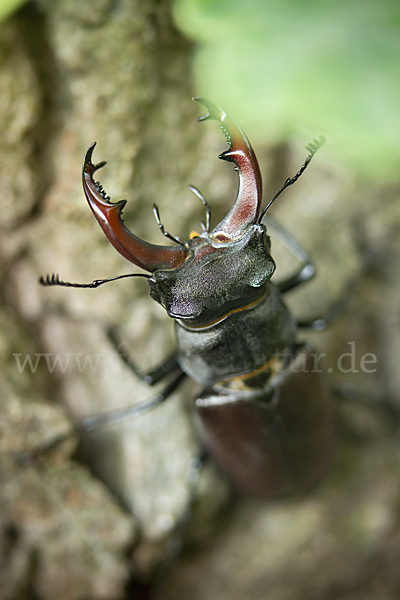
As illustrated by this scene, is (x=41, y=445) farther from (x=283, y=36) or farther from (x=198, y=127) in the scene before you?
(x=283, y=36)

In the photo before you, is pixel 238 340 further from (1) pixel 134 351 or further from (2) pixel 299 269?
(1) pixel 134 351

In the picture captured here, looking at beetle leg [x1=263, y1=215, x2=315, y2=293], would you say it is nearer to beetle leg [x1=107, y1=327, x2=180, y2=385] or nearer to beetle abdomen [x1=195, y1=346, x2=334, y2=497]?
beetle abdomen [x1=195, y1=346, x2=334, y2=497]

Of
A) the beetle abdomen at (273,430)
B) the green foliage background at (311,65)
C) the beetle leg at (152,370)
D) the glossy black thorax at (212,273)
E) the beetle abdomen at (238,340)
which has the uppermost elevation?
the green foliage background at (311,65)

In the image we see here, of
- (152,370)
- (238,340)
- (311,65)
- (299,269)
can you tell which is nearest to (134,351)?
(152,370)

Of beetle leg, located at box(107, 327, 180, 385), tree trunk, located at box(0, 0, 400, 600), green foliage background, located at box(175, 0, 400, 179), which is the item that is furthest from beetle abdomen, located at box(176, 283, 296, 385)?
green foliage background, located at box(175, 0, 400, 179)

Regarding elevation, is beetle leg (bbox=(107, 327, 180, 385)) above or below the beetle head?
below

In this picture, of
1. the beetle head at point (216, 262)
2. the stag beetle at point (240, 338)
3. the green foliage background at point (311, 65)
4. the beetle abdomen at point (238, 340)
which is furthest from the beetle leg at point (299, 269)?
the green foliage background at point (311, 65)

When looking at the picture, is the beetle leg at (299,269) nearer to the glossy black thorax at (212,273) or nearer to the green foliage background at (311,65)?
the glossy black thorax at (212,273)
